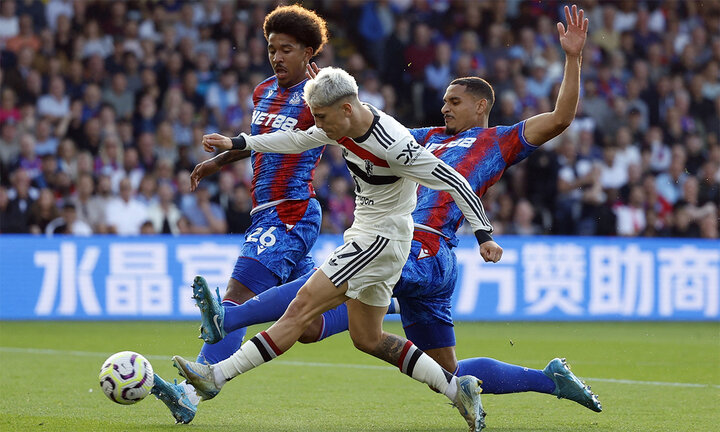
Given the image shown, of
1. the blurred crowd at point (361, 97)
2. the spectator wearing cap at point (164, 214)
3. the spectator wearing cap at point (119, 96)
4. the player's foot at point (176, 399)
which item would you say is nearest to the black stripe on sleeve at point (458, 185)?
the player's foot at point (176, 399)

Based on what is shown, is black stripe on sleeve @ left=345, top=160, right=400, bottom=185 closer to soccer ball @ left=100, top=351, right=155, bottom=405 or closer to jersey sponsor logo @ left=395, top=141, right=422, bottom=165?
jersey sponsor logo @ left=395, top=141, right=422, bottom=165

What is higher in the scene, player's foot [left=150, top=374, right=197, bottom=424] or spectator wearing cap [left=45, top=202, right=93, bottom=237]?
spectator wearing cap [left=45, top=202, right=93, bottom=237]

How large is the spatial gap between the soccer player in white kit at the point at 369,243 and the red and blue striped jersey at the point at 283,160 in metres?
0.90

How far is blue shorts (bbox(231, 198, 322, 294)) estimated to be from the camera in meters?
6.59

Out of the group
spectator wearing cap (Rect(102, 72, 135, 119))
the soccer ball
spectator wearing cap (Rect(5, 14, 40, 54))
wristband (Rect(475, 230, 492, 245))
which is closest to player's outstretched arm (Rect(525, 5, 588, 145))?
wristband (Rect(475, 230, 492, 245))

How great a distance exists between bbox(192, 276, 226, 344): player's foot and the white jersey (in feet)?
2.77

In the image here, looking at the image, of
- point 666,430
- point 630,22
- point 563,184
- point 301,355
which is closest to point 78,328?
point 301,355

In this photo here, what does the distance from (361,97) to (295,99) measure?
9.34 meters

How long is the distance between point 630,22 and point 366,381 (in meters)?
12.6

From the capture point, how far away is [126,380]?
5.91 meters

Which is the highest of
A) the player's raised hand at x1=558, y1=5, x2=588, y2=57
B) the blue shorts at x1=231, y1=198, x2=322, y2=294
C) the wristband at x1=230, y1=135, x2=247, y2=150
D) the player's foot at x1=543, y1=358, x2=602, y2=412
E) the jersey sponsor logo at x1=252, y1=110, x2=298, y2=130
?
the player's raised hand at x1=558, y1=5, x2=588, y2=57

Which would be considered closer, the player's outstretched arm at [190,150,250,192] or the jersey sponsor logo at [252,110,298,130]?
the player's outstretched arm at [190,150,250,192]

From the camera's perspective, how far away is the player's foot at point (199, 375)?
5648 mm

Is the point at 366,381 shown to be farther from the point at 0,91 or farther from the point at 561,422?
the point at 0,91
